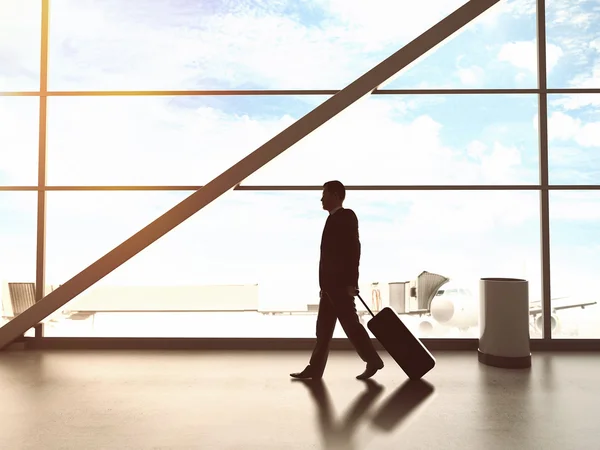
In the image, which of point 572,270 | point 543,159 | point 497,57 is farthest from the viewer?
point 497,57

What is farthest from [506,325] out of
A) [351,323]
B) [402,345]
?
[351,323]

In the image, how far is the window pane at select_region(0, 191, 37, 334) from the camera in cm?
607

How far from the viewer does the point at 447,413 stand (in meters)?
3.39

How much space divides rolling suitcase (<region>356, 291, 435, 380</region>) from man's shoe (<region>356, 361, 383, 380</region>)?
18 cm

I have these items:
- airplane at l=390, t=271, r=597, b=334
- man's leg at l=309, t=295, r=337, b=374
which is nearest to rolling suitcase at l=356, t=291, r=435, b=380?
man's leg at l=309, t=295, r=337, b=374

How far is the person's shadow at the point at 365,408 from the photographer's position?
2.95 meters

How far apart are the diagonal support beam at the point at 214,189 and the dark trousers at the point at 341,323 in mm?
1977

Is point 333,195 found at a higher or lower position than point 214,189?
lower

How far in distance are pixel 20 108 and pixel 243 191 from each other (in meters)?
3.24

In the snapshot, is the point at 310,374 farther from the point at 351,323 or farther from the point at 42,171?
the point at 42,171

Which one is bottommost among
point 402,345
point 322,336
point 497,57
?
point 402,345

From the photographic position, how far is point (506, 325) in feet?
16.1

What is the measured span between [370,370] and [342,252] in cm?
117

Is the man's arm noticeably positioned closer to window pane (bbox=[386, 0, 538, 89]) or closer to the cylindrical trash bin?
the cylindrical trash bin
